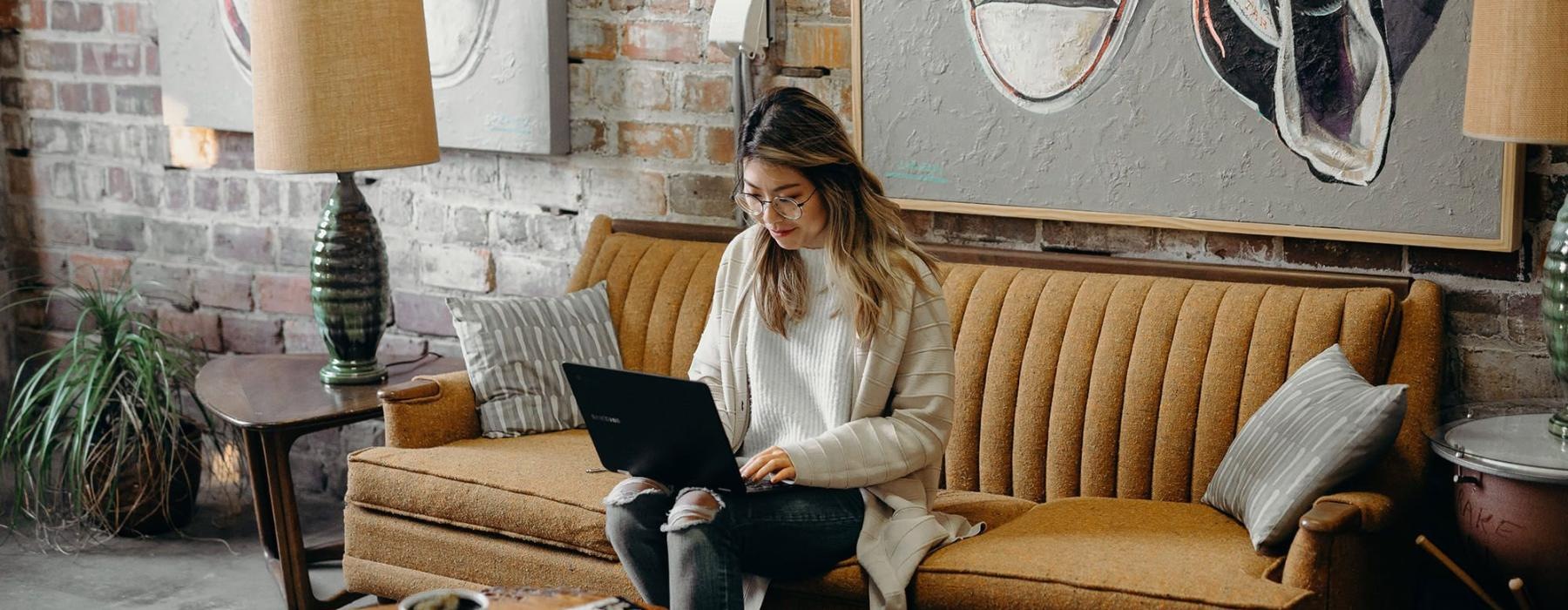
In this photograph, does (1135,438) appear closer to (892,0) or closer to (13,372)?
(892,0)

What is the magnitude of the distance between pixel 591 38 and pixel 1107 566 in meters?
1.82

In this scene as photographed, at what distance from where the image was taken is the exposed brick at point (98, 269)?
13.6ft

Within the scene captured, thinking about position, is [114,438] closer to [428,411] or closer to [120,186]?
[120,186]

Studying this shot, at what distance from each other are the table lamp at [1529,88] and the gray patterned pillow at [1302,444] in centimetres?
31

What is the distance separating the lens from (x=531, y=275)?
368 centimetres

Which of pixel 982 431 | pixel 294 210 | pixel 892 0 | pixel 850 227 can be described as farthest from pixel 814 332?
pixel 294 210

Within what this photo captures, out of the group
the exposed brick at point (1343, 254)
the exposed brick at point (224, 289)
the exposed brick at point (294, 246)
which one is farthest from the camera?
the exposed brick at point (224, 289)

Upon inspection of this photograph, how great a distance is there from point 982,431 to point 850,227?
2.03ft

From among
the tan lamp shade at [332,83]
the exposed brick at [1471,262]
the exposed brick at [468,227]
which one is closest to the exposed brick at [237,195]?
the exposed brick at [468,227]

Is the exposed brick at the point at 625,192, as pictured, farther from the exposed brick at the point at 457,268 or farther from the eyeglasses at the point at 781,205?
the eyeglasses at the point at 781,205

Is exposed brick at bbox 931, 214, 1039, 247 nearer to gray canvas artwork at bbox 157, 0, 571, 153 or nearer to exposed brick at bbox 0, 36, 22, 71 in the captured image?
gray canvas artwork at bbox 157, 0, 571, 153

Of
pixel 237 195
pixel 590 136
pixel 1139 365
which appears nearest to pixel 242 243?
pixel 237 195

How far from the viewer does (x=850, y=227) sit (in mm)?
2430

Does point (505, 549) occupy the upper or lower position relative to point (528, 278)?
lower
